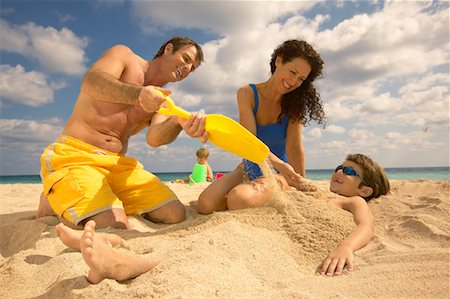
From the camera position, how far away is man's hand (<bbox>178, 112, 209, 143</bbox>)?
2.00 m

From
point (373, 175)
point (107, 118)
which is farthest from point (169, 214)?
point (373, 175)

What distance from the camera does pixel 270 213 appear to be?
208cm

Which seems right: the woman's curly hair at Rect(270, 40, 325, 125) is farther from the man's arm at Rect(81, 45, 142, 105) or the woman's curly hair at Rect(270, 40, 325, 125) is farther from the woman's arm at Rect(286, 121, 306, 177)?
the man's arm at Rect(81, 45, 142, 105)

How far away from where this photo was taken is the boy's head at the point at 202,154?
6426 mm

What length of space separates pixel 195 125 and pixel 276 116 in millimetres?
1307

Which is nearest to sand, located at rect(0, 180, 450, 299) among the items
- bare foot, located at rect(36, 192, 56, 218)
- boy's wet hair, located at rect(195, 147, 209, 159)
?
bare foot, located at rect(36, 192, 56, 218)

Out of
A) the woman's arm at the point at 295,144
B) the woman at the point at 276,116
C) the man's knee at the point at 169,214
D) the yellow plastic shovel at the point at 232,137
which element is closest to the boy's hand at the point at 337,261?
the yellow plastic shovel at the point at 232,137

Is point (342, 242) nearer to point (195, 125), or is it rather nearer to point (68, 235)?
point (195, 125)

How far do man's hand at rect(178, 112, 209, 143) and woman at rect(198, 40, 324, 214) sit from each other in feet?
2.39

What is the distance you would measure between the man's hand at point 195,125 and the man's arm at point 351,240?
1.04 metres

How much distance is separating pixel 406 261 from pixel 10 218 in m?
2.99

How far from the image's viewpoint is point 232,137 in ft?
6.77

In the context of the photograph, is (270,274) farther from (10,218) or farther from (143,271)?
(10,218)

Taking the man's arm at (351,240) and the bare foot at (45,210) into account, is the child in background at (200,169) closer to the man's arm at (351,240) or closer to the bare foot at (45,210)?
the bare foot at (45,210)
